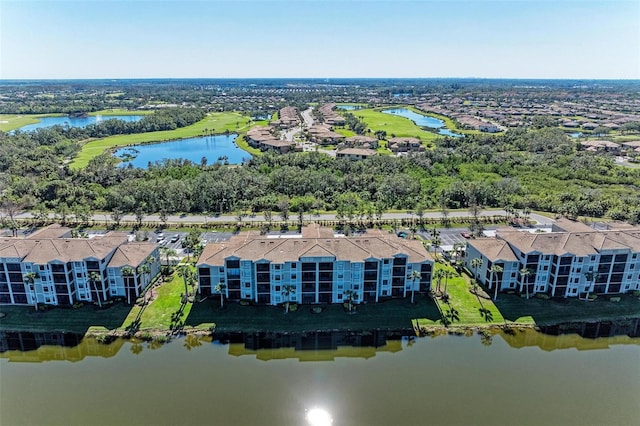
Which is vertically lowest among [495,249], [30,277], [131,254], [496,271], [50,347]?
[50,347]

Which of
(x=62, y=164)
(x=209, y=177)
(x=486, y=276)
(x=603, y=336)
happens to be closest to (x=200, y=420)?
(x=486, y=276)

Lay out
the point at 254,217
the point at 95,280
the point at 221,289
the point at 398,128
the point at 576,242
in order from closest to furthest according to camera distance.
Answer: the point at 95,280
the point at 221,289
the point at 576,242
the point at 254,217
the point at 398,128

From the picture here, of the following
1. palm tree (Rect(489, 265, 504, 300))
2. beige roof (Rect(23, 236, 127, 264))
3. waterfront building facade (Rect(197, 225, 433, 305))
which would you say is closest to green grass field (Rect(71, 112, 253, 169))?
beige roof (Rect(23, 236, 127, 264))

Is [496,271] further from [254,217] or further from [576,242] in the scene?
[254,217]

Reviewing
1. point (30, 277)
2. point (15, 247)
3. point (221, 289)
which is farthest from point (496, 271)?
point (15, 247)

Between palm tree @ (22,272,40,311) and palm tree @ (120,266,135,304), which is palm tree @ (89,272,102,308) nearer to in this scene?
palm tree @ (120,266,135,304)

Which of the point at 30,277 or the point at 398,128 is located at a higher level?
the point at 398,128

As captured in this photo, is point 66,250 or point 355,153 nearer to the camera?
Result: point 66,250

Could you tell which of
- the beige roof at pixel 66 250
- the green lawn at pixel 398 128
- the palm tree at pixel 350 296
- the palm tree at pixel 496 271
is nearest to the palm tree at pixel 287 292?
the palm tree at pixel 350 296
